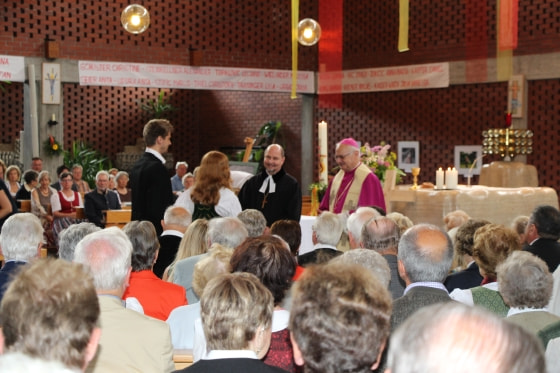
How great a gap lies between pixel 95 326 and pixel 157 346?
A: 1110 millimetres

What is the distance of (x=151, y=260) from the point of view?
4457 millimetres

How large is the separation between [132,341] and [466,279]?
244 cm

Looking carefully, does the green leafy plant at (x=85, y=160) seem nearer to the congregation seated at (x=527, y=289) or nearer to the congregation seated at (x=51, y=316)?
the congregation seated at (x=527, y=289)

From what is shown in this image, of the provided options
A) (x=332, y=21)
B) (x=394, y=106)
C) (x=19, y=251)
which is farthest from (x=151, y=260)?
(x=394, y=106)

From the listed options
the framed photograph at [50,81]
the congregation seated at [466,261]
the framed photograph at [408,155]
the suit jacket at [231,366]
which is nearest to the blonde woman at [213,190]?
the congregation seated at [466,261]

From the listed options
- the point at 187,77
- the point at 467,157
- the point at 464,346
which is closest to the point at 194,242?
the point at 464,346

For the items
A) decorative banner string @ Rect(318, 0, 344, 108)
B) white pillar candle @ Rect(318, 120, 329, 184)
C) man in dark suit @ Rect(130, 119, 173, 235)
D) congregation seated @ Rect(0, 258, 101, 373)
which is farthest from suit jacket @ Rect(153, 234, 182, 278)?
decorative banner string @ Rect(318, 0, 344, 108)

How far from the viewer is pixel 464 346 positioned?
122 cm

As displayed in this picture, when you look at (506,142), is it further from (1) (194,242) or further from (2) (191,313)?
(2) (191,313)

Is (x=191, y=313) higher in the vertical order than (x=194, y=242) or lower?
lower

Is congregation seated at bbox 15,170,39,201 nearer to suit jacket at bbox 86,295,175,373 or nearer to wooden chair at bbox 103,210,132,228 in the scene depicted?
wooden chair at bbox 103,210,132,228

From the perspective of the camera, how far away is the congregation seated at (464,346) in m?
1.21

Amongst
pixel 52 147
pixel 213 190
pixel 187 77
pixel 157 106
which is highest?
pixel 187 77

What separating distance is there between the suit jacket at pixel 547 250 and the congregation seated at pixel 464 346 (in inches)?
168
